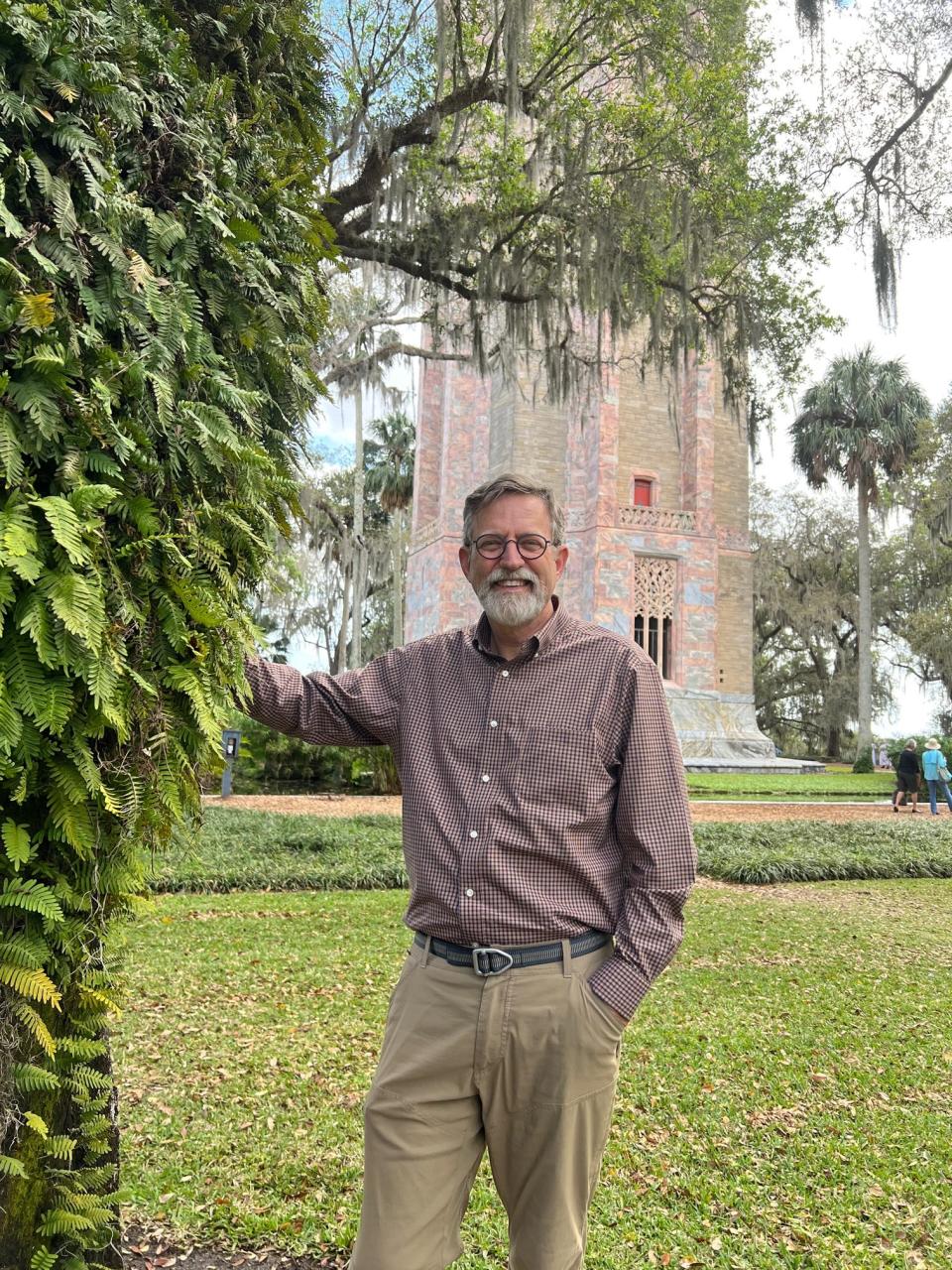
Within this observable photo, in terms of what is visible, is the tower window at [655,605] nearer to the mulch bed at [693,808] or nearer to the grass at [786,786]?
the grass at [786,786]

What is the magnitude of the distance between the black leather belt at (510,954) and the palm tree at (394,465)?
1370 inches

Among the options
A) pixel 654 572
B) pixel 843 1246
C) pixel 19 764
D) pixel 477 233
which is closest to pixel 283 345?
pixel 19 764

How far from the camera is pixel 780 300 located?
12.0 meters

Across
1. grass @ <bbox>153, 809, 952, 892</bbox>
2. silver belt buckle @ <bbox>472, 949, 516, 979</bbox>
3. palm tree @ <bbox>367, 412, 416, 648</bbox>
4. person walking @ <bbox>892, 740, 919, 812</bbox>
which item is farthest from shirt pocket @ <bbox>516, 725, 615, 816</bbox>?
palm tree @ <bbox>367, 412, 416, 648</bbox>

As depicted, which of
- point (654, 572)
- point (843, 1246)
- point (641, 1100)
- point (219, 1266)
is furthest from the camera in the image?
point (654, 572)

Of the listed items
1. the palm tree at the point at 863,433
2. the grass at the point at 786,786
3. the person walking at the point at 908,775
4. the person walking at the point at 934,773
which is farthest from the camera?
the palm tree at the point at 863,433

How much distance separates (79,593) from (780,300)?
39.4ft

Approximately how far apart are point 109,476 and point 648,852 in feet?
4.69

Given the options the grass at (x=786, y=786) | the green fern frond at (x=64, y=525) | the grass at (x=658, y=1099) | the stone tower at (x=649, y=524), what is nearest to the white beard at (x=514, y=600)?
the green fern frond at (x=64, y=525)

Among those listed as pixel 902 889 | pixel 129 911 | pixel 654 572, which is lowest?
pixel 902 889

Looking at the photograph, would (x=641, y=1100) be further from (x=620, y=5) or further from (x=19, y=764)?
(x=620, y=5)

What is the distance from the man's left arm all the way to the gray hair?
1.46 ft

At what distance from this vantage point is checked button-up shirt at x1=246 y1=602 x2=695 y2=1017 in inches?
83.6

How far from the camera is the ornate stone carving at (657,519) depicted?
28.0 meters
